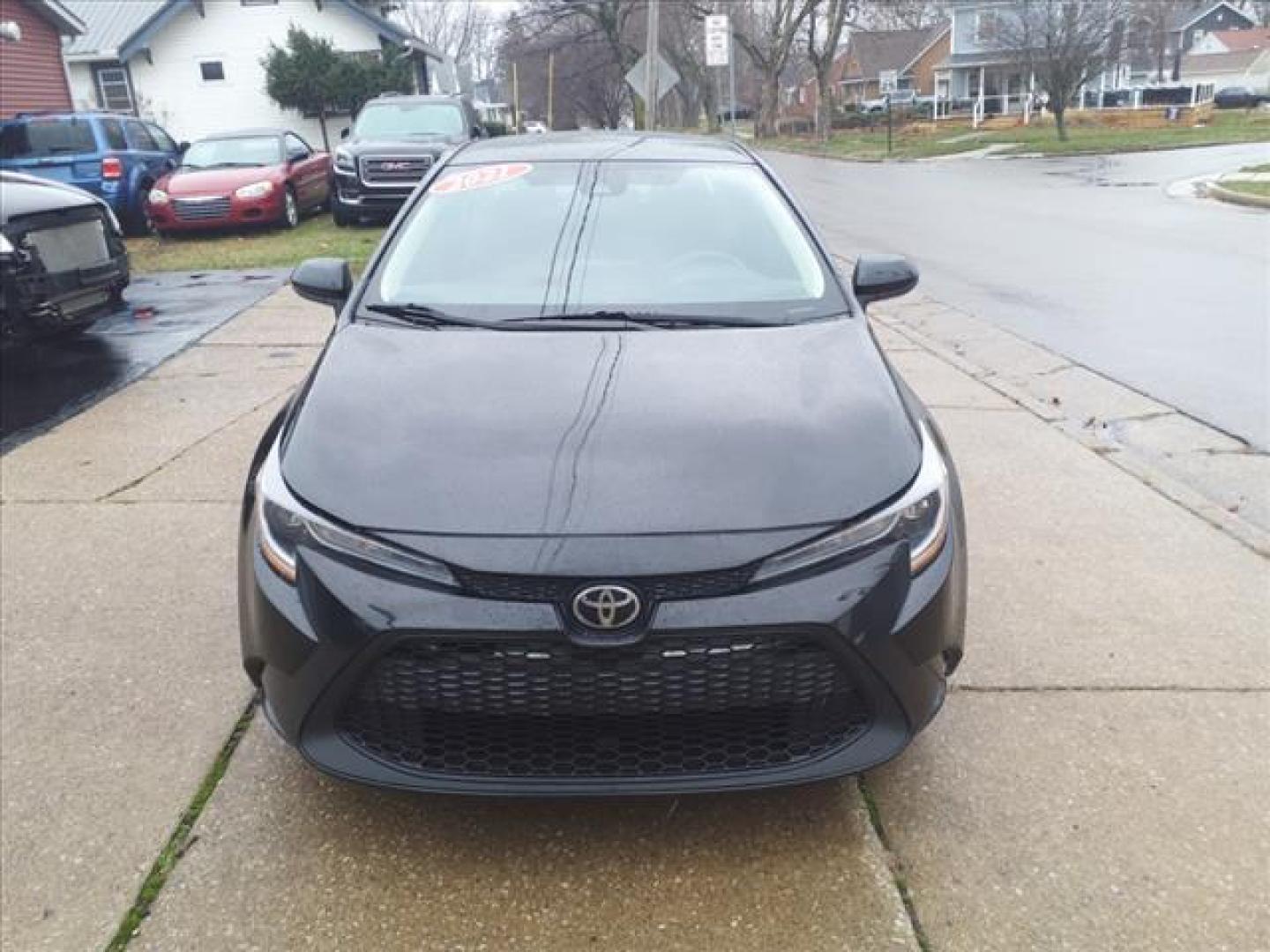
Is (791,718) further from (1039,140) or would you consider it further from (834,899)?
(1039,140)

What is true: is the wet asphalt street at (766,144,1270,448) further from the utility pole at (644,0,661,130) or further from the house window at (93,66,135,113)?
the house window at (93,66,135,113)

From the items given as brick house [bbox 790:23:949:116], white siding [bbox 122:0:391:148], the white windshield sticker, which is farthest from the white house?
brick house [bbox 790:23:949:116]

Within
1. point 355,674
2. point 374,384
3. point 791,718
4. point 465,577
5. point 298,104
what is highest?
point 298,104

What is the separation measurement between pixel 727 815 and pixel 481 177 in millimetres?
2626

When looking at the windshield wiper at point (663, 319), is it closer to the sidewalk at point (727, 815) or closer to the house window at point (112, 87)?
the sidewalk at point (727, 815)

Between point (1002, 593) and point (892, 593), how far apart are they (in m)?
1.67

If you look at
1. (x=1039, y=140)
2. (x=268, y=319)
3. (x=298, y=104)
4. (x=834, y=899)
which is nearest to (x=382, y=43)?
(x=298, y=104)

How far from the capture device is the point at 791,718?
2.30 meters

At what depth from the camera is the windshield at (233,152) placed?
48.6 feet

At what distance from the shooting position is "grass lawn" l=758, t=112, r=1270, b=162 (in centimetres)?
2850

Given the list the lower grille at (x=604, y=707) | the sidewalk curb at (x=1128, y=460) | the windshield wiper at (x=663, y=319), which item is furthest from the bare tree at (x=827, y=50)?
the lower grille at (x=604, y=707)

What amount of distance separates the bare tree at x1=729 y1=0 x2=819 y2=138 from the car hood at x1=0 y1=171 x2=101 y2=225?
142ft

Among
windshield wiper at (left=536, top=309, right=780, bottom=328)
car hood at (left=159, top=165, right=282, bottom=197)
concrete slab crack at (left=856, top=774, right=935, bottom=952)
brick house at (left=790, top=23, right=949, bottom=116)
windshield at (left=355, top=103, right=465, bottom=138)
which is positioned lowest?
concrete slab crack at (left=856, top=774, right=935, bottom=952)

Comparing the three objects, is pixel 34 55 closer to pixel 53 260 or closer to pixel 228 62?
pixel 228 62
